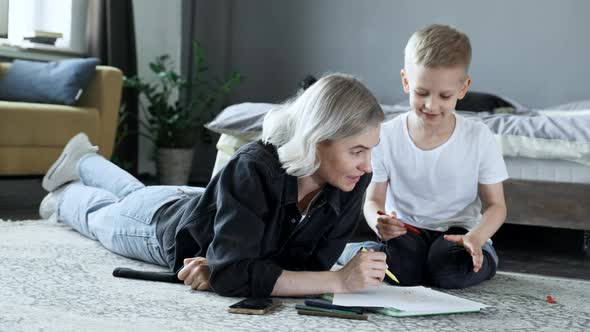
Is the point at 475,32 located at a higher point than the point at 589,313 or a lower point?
higher

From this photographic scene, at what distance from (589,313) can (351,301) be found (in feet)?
1.79

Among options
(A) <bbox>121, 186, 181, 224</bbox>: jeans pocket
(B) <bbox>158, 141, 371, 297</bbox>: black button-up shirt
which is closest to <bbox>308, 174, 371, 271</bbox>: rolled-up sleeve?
(B) <bbox>158, 141, 371, 297</bbox>: black button-up shirt

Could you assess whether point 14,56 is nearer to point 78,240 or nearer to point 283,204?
point 78,240

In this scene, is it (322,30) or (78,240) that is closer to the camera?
(78,240)

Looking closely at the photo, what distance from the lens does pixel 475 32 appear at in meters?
4.84

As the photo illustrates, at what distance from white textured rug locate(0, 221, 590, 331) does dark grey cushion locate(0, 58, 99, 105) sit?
1728 mm

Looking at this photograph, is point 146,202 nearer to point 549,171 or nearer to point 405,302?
point 405,302

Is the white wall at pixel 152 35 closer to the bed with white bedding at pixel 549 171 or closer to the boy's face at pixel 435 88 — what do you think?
the bed with white bedding at pixel 549 171

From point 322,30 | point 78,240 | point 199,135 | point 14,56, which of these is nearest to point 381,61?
point 322,30

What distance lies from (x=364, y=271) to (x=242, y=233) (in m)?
0.24

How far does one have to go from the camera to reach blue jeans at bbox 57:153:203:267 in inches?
80.1

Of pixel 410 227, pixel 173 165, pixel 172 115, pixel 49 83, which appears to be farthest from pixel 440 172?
pixel 172 115

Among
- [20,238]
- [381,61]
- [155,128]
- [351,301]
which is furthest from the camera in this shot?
[381,61]

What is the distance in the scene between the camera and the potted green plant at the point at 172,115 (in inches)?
185
